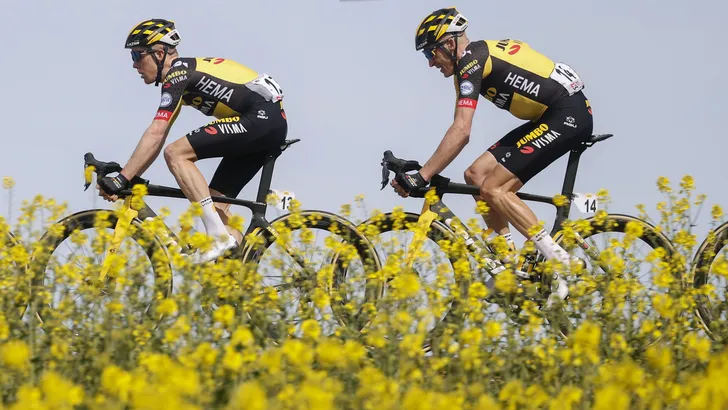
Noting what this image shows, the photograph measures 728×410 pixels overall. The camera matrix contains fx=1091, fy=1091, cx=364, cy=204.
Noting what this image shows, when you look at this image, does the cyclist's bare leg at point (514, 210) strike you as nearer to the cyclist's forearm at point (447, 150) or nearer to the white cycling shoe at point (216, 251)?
the cyclist's forearm at point (447, 150)

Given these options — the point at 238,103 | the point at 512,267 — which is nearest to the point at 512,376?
the point at 512,267

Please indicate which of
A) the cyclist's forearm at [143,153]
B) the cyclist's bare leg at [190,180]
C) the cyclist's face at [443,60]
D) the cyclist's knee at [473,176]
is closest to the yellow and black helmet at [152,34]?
the cyclist's forearm at [143,153]

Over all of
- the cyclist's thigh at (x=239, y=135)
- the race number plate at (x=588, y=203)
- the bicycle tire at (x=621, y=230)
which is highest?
the cyclist's thigh at (x=239, y=135)

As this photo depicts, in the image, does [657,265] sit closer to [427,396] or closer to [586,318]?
[586,318]

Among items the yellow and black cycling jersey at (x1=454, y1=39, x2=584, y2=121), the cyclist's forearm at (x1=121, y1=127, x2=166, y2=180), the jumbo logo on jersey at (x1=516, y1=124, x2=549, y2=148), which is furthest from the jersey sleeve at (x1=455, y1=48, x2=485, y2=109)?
the cyclist's forearm at (x1=121, y1=127, x2=166, y2=180)

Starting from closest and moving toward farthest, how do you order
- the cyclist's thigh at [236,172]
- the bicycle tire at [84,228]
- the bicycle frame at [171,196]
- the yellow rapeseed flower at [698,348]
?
the yellow rapeseed flower at [698,348]
the bicycle tire at [84,228]
the bicycle frame at [171,196]
the cyclist's thigh at [236,172]

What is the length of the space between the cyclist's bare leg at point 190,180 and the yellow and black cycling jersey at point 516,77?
202 cm

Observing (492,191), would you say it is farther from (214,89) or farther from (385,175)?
(214,89)

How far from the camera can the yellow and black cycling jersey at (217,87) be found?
8336 millimetres

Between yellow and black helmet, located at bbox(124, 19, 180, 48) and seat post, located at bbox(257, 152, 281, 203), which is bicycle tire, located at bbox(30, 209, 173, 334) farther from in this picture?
yellow and black helmet, located at bbox(124, 19, 180, 48)

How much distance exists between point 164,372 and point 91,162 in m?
4.73

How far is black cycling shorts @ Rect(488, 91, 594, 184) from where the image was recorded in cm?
820

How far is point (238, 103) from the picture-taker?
8531 mm

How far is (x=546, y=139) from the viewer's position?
27.0 ft
